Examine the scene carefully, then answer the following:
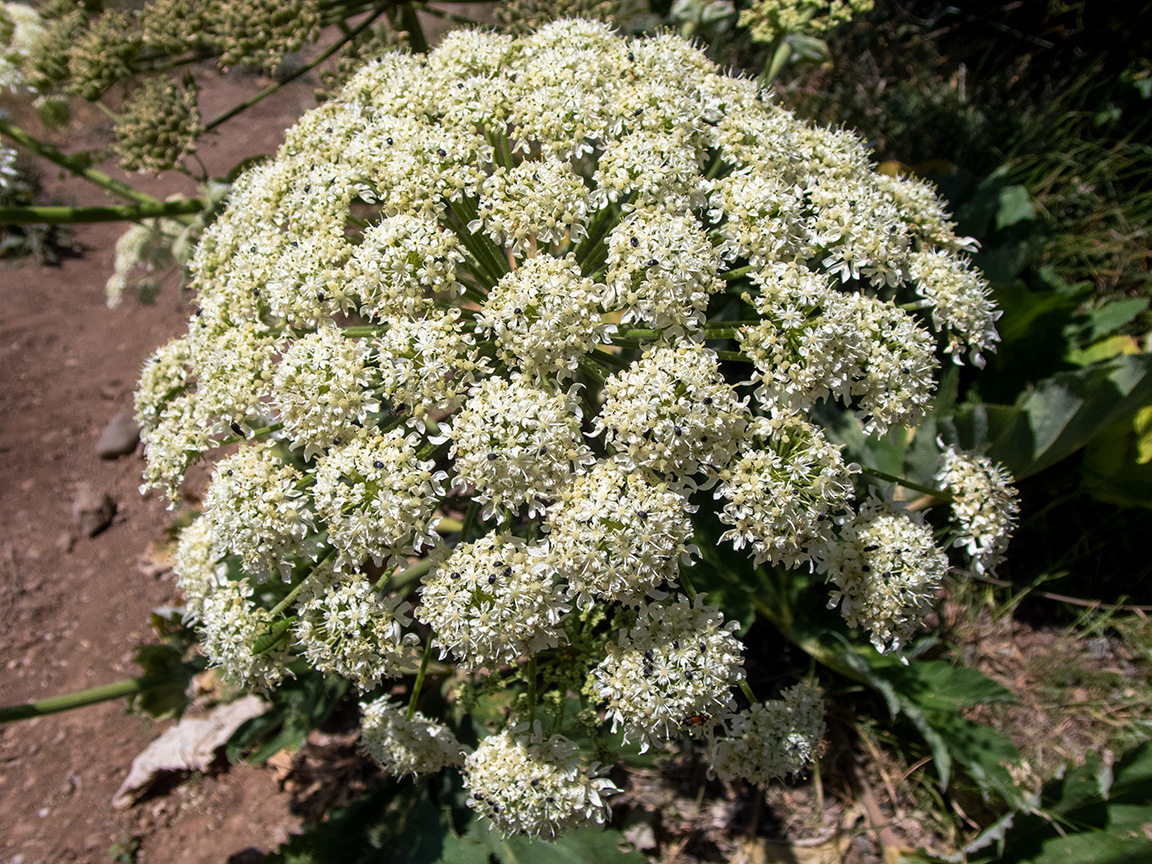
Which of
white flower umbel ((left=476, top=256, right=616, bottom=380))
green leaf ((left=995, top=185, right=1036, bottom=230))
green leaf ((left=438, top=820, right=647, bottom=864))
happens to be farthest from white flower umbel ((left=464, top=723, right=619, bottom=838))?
green leaf ((left=995, top=185, right=1036, bottom=230))

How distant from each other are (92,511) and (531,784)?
17.0ft

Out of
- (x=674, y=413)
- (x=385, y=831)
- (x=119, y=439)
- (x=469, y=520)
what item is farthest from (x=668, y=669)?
(x=119, y=439)

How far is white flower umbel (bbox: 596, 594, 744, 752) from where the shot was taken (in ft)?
8.09

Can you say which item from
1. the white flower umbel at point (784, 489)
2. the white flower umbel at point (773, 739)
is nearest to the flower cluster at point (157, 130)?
the white flower umbel at point (784, 489)

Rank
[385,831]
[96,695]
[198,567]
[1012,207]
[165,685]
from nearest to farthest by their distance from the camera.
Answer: [198,567] < [96,695] < [385,831] < [165,685] < [1012,207]

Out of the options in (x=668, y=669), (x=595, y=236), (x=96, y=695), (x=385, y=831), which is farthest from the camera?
(x=385, y=831)

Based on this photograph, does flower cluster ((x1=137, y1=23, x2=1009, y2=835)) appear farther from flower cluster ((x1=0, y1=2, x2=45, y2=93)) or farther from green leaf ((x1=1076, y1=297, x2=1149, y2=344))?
flower cluster ((x1=0, y1=2, x2=45, y2=93))

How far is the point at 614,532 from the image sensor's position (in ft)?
7.70

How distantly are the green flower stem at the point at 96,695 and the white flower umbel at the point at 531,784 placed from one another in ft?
7.68

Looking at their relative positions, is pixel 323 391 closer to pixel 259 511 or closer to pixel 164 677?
pixel 259 511

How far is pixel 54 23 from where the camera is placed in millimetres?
4938

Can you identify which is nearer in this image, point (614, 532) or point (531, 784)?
point (614, 532)

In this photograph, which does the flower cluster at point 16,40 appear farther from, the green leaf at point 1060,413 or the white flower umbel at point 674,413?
the green leaf at point 1060,413

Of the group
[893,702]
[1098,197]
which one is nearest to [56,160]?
[893,702]
